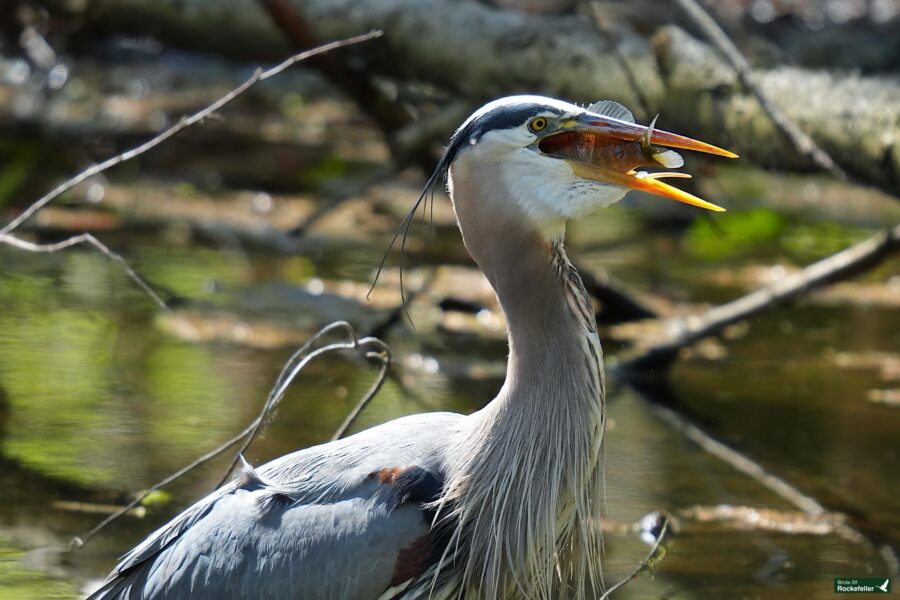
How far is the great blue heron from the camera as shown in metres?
3.74

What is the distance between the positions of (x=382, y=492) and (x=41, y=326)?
4125mm

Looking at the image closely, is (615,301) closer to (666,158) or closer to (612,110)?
(612,110)

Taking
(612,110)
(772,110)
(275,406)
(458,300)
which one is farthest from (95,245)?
(458,300)

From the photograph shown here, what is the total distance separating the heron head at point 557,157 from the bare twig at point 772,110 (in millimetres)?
2347

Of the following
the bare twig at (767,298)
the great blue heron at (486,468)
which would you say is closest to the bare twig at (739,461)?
the bare twig at (767,298)

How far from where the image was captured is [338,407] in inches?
253

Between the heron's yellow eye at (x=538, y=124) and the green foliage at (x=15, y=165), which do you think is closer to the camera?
the heron's yellow eye at (x=538, y=124)

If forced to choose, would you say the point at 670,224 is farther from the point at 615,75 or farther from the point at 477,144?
the point at 477,144

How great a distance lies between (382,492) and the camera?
3.84 metres

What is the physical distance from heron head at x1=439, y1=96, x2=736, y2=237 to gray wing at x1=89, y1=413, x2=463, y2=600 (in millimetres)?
772

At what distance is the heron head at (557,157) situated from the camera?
3682 millimetres

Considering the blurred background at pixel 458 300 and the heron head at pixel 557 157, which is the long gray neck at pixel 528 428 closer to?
the heron head at pixel 557 157

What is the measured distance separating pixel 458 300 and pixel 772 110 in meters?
2.80

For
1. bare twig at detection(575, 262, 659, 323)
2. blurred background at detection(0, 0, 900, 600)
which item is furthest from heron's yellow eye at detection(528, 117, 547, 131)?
bare twig at detection(575, 262, 659, 323)
